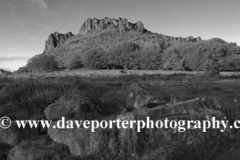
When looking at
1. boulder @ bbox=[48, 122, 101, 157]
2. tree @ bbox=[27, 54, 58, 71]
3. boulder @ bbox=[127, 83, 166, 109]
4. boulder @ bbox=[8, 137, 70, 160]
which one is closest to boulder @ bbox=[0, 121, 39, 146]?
boulder @ bbox=[8, 137, 70, 160]

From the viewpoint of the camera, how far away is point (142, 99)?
20.0 feet

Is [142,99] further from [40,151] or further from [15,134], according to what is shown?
[15,134]

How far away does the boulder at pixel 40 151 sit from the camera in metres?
4.07

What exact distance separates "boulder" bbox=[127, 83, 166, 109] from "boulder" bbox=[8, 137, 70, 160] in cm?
255

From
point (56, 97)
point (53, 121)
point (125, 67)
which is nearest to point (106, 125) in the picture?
point (53, 121)

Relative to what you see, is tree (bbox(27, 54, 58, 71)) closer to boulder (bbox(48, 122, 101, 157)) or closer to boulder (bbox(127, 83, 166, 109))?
boulder (bbox(127, 83, 166, 109))

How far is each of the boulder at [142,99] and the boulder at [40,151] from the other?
255cm

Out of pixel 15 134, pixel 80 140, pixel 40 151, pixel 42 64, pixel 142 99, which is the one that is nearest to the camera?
pixel 80 140

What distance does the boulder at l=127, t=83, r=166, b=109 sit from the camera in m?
5.91

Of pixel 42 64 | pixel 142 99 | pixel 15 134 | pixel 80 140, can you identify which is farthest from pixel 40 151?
pixel 42 64

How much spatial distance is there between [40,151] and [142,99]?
3.16m

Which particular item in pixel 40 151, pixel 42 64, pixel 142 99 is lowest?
pixel 40 151

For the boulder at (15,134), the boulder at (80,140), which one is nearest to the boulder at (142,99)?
the boulder at (80,140)

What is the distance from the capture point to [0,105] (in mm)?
6734
